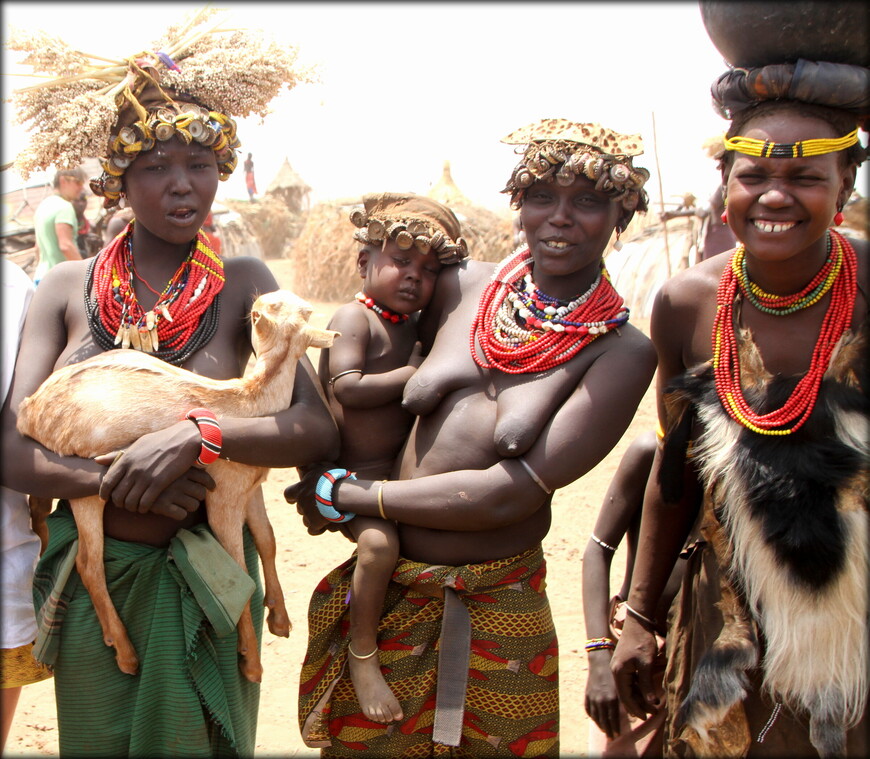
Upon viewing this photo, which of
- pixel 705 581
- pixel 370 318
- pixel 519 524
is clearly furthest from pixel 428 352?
pixel 705 581

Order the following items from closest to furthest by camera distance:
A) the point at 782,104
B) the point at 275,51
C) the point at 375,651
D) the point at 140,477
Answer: the point at 782,104
the point at 140,477
the point at 375,651
the point at 275,51

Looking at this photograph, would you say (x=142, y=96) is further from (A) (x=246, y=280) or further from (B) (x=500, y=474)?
(B) (x=500, y=474)

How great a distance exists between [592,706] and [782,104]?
1.81 meters

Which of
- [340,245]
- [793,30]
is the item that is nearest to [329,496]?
[793,30]

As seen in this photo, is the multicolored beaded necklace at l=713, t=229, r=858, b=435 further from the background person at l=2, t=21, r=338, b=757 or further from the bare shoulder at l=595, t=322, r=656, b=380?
the background person at l=2, t=21, r=338, b=757

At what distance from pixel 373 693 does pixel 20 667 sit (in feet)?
3.88

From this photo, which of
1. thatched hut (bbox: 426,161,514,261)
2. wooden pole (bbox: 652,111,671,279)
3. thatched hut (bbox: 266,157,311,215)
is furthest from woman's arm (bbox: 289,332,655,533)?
thatched hut (bbox: 266,157,311,215)

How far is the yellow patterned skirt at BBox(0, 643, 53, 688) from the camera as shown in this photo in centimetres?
279

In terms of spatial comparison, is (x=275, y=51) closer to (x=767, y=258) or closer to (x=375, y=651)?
(x=767, y=258)

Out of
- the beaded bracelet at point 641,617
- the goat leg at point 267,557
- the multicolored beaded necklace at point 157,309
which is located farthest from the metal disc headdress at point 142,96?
the beaded bracelet at point 641,617

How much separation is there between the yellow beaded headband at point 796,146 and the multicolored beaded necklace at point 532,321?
62cm

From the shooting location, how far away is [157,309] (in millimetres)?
2748

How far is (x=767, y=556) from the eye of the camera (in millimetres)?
2162

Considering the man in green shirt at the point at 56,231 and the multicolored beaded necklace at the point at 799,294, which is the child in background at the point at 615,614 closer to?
the multicolored beaded necklace at the point at 799,294
